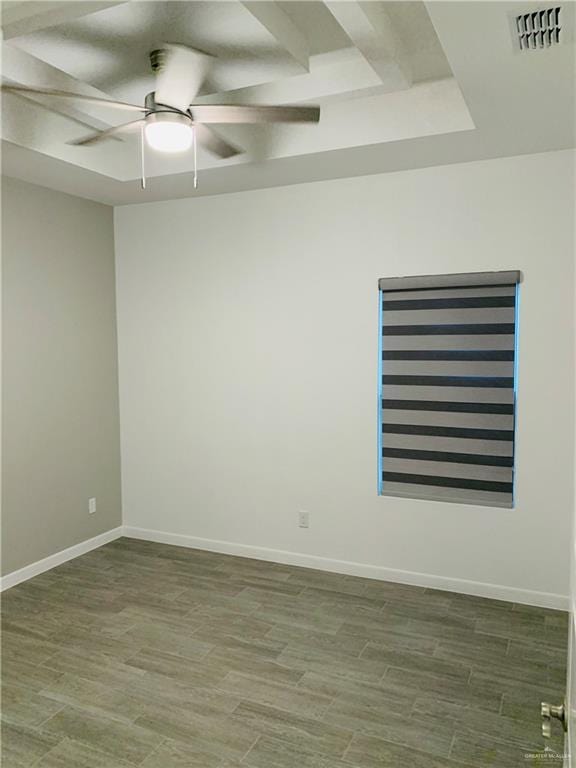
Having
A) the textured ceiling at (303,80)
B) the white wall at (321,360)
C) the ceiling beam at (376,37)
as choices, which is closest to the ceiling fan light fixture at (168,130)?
the textured ceiling at (303,80)

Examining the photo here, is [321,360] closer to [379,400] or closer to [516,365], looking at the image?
[379,400]

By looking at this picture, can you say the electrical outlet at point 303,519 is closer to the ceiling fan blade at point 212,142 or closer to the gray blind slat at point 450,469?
the gray blind slat at point 450,469

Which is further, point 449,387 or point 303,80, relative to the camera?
point 449,387

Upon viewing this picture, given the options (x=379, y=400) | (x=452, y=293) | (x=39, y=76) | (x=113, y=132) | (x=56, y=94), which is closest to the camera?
(x=56, y=94)

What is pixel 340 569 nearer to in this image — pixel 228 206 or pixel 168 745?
pixel 168 745

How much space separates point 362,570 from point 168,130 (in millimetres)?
2991

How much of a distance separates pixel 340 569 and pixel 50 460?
85.2 inches

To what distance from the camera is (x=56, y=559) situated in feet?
14.3

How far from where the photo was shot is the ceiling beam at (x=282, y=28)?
2.28m

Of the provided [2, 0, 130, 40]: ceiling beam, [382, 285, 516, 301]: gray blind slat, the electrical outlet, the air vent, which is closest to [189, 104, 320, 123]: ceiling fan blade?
[2, 0, 130, 40]: ceiling beam

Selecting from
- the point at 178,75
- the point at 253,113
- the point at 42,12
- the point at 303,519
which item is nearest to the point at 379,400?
the point at 303,519

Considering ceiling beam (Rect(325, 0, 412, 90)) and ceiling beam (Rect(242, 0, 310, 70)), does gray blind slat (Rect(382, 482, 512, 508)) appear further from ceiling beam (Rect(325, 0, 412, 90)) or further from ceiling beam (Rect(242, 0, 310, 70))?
ceiling beam (Rect(242, 0, 310, 70))

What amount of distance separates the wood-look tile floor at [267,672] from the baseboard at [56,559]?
0.23 ft

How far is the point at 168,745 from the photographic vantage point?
2.51 m
